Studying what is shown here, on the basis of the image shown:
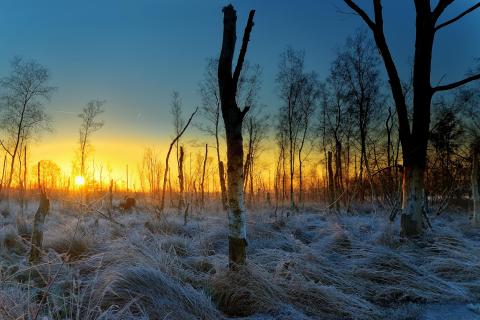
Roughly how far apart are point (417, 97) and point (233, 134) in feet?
14.0

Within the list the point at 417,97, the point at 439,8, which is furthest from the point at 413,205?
the point at 439,8

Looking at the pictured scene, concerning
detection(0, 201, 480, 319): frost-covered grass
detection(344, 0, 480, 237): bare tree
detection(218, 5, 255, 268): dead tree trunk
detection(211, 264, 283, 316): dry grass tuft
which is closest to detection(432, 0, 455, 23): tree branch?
detection(344, 0, 480, 237): bare tree

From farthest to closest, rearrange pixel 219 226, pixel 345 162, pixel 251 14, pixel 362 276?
pixel 345 162
pixel 219 226
pixel 362 276
pixel 251 14

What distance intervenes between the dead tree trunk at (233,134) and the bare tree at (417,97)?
11.7ft

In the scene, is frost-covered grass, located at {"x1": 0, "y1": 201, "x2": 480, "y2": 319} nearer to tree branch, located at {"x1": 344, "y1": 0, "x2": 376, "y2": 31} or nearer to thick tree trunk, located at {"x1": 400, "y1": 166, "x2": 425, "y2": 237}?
thick tree trunk, located at {"x1": 400, "y1": 166, "x2": 425, "y2": 237}

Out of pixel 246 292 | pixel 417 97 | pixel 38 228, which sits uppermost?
pixel 417 97

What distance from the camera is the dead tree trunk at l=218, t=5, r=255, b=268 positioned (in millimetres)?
3963

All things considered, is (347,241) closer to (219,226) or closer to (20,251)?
(219,226)

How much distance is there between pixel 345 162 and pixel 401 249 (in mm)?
20402

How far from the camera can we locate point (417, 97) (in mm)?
6820

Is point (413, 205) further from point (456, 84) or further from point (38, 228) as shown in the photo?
point (38, 228)

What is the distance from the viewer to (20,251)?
6.75 m

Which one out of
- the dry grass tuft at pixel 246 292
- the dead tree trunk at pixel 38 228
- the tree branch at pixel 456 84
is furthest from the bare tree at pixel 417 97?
the dead tree trunk at pixel 38 228

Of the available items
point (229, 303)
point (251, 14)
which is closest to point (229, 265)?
point (229, 303)
